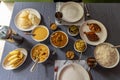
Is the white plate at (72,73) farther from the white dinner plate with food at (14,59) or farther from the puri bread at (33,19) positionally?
the puri bread at (33,19)

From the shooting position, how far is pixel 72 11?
4.25 ft

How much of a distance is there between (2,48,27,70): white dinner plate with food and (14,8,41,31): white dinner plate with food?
20 cm

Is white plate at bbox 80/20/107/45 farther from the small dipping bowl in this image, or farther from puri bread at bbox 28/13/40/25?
puri bread at bbox 28/13/40/25

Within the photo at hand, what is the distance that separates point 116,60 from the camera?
108 centimetres

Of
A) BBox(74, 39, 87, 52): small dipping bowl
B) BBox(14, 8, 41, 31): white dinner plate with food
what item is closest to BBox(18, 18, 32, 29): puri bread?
BBox(14, 8, 41, 31): white dinner plate with food

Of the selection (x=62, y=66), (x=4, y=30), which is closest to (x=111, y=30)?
(x=62, y=66)

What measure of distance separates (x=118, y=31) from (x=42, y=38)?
1.88 ft

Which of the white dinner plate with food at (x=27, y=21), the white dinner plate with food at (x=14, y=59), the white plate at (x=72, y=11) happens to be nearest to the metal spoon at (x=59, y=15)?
the white plate at (x=72, y=11)

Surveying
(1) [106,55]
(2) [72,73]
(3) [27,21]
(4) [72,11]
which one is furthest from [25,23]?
(1) [106,55]

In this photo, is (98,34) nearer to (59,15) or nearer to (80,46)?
(80,46)

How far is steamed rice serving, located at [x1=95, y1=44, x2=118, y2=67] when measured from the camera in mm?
1067

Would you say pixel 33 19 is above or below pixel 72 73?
above

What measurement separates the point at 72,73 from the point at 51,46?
25cm

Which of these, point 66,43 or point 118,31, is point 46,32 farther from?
point 118,31
